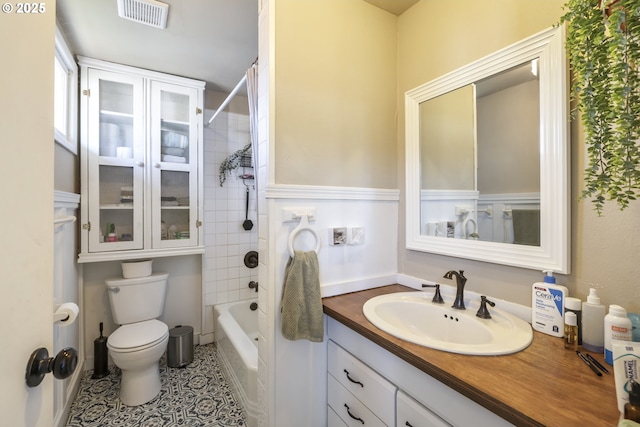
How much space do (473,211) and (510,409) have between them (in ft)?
2.82

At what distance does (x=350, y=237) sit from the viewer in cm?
150

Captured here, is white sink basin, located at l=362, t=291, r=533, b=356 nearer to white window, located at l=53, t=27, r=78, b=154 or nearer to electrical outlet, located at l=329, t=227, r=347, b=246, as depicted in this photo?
electrical outlet, located at l=329, t=227, r=347, b=246

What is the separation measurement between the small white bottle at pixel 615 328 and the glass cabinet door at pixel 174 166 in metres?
2.52

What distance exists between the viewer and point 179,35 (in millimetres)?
1838

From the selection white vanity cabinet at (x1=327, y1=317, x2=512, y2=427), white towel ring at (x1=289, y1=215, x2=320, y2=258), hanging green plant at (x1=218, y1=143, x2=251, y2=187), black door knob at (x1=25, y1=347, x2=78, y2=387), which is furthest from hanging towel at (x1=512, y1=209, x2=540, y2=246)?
hanging green plant at (x1=218, y1=143, x2=251, y2=187)

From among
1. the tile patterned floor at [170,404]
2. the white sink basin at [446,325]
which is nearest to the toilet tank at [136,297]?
the tile patterned floor at [170,404]

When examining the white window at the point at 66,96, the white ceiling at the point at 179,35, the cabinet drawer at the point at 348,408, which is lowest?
the cabinet drawer at the point at 348,408

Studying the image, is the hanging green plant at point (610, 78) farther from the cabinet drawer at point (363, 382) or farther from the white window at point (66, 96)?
the white window at point (66, 96)

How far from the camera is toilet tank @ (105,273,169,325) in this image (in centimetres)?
217

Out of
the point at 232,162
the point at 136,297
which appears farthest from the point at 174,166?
the point at 136,297

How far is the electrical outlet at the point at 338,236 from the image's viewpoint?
1441 millimetres

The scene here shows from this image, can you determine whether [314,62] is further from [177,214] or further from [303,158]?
[177,214]

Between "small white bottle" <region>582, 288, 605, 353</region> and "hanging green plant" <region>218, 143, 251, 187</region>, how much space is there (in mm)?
2512

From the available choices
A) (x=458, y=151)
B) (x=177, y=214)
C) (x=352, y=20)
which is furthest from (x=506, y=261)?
(x=177, y=214)
